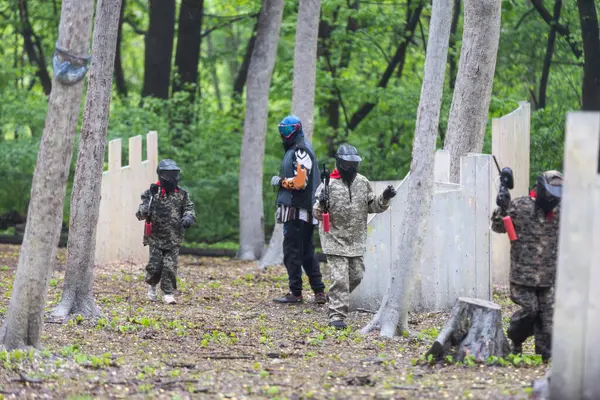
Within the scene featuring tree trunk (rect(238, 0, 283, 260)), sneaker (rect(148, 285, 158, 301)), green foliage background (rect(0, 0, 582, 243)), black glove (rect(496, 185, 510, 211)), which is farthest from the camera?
green foliage background (rect(0, 0, 582, 243))

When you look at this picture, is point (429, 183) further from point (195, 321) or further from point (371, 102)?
point (371, 102)

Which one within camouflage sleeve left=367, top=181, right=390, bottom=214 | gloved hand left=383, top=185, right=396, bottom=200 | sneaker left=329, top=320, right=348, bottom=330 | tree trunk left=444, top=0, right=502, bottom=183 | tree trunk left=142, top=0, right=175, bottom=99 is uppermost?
tree trunk left=142, top=0, right=175, bottom=99

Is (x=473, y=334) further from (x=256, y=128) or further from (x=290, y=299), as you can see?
(x=256, y=128)

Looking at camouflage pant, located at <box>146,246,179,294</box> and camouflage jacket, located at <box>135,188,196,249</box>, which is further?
camouflage pant, located at <box>146,246,179,294</box>

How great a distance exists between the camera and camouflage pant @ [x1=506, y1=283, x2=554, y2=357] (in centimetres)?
790

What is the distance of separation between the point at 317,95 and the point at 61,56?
1482 cm

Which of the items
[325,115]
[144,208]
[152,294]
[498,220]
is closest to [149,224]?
[144,208]

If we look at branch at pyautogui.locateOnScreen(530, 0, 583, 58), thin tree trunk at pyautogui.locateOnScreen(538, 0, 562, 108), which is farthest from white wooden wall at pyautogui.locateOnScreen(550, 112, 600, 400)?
thin tree trunk at pyautogui.locateOnScreen(538, 0, 562, 108)

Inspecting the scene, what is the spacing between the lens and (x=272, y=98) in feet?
75.2

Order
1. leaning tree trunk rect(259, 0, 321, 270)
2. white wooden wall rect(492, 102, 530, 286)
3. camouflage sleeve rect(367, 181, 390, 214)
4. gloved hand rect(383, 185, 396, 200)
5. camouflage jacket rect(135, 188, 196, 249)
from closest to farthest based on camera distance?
1. gloved hand rect(383, 185, 396, 200)
2. camouflage sleeve rect(367, 181, 390, 214)
3. camouflage jacket rect(135, 188, 196, 249)
4. white wooden wall rect(492, 102, 530, 286)
5. leaning tree trunk rect(259, 0, 321, 270)

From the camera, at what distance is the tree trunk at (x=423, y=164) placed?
9211 mm

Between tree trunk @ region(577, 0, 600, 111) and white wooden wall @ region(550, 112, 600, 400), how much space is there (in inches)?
485

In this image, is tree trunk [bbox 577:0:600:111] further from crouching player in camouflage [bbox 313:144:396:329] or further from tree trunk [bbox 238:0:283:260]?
crouching player in camouflage [bbox 313:144:396:329]

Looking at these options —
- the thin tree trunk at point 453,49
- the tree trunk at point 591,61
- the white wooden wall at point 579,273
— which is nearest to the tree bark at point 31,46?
the thin tree trunk at point 453,49
